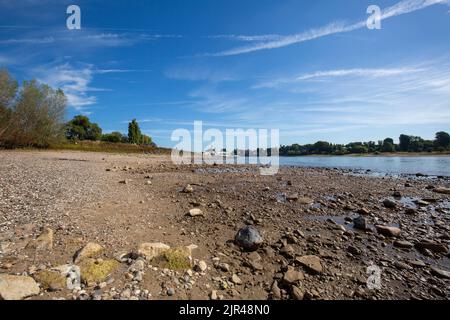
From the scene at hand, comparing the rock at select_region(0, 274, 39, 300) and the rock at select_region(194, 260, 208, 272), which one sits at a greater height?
the rock at select_region(0, 274, 39, 300)

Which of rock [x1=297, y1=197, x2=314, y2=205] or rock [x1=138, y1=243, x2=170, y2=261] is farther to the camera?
rock [x1=297, y1=197, x2=314, y2=205]

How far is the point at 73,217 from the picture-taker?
270 inches

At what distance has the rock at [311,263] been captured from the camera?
4.67 meters

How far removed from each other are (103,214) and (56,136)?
2041 inches

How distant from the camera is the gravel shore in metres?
4.02

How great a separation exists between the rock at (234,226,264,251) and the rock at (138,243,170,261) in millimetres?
1903

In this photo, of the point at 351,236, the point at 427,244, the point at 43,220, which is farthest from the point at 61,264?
the point at 427,244

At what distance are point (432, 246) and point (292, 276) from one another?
14.7ft

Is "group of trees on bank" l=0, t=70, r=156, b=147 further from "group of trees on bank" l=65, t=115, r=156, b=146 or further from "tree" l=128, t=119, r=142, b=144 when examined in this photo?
"tree" l=128, t=119, r=142, b=144

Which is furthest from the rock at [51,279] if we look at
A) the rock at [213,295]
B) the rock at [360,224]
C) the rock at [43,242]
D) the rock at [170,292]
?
the rock at [360,224]

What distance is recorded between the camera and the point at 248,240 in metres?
5.70

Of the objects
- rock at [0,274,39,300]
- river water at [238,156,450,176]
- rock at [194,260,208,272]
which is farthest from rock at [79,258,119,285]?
river water at [238,156,450,176]

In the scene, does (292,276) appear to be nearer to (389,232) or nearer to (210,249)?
(210,249)

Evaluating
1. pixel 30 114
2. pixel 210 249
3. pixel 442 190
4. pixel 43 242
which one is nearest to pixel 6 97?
pixel 30 114
